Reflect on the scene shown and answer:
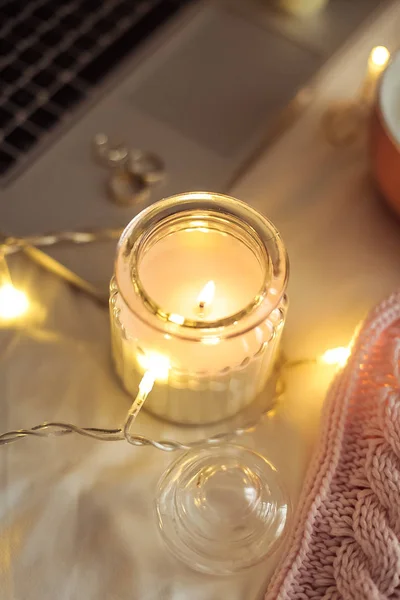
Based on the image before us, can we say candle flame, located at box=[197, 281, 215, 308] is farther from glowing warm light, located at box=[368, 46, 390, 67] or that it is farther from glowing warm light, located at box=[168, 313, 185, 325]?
glowing warm light, located at box=[368, 46, 390, 67]

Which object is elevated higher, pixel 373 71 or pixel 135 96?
pixel 373 71

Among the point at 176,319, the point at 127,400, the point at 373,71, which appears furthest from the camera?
the point at 373,71

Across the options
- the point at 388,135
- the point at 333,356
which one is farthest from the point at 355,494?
the point at 388,135

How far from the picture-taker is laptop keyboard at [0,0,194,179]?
61 cm

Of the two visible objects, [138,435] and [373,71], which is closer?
[138,435]

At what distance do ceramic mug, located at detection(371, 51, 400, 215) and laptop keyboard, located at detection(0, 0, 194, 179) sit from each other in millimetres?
248

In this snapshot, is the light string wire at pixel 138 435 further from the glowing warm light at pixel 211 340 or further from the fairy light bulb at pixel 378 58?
the fairy light bulb at pixel 378 58

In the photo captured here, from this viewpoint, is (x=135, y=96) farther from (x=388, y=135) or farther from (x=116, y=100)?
(x=388, y=135)

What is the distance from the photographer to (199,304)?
47 cm

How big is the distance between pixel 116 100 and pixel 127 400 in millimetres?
278

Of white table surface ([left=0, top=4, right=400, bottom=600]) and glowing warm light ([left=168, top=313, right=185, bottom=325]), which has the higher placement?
glowing warm light ([left=168, top=313, right=185, bottom=325])

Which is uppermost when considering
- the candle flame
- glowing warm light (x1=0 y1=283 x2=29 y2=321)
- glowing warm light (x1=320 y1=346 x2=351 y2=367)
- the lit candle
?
the lit candle

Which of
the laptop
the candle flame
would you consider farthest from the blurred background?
the candle flame

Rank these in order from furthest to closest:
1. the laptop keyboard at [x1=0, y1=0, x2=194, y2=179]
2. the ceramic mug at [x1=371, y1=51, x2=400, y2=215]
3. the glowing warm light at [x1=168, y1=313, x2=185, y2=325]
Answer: the laptop keyboard at [x1=0, y1=0, x2=194, y2=179], the ceramic mug at [x1=371, y1=51, x2=400, y2=215], the glowing warm light at [x1=168, y1=313, x2=185, y2=325]
